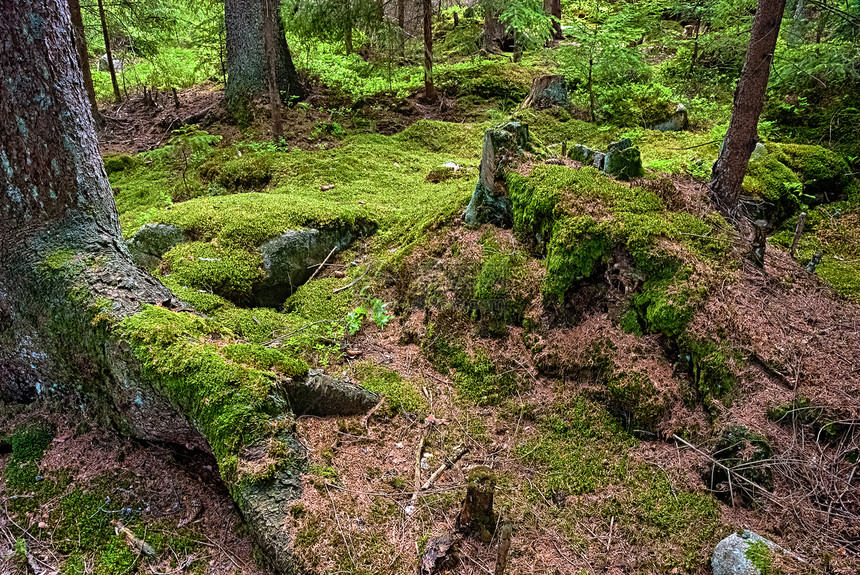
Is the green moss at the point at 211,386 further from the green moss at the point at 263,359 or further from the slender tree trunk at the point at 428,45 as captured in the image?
the slender tree trunk at the point at 428,45

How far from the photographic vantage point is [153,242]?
5.50 m

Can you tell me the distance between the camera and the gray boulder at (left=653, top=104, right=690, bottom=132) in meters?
8.44

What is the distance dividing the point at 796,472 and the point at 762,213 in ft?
11.7

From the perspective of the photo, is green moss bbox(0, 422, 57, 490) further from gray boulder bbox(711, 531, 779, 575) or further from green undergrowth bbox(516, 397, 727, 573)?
gray boulder bbox(711, 531, 779, 575)

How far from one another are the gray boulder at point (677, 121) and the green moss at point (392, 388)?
7.21 m

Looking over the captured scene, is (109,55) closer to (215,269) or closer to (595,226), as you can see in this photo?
(215,269)

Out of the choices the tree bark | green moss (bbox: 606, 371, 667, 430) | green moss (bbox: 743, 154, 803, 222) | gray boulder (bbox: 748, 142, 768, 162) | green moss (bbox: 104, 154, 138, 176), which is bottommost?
green moss (bbox: 606, 371, 667, 430)

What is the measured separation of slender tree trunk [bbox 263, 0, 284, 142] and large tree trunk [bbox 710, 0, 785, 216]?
6.74m

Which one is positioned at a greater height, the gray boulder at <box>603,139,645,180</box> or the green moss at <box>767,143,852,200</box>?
the gray boulder at <box>603,139,645,180</box>

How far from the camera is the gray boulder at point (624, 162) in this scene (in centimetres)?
474

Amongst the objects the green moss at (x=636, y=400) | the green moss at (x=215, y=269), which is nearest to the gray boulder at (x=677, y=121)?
the green moss at (x=636, y=400)

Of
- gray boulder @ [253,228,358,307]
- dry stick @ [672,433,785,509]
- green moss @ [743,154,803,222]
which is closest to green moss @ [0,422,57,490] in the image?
gray boulder @ [253,228,358,307]

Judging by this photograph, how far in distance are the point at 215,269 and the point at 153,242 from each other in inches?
39.7

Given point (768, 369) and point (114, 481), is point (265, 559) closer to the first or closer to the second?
point (114, 481)
